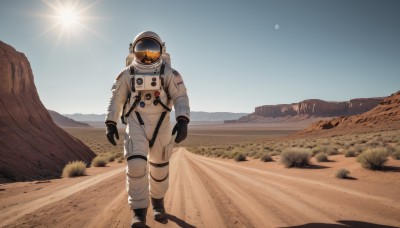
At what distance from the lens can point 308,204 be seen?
448 cm

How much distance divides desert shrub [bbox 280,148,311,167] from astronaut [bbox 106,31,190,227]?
820 cm

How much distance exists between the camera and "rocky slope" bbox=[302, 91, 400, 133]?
1803 inches

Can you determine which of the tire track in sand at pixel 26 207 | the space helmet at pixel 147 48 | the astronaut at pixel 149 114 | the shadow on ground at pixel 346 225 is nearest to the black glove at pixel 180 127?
the astronaut at pixel 149 114

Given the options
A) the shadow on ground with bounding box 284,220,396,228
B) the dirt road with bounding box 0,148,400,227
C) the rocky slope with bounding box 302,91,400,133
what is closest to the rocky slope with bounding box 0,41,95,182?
the dirt road with bounding box 0,148,400,227

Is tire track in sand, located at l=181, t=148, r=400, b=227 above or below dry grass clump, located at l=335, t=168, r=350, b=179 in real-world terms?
above

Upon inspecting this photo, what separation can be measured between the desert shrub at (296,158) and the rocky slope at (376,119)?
38847 millimetres

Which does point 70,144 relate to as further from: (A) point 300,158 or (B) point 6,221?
(B) point 6,221

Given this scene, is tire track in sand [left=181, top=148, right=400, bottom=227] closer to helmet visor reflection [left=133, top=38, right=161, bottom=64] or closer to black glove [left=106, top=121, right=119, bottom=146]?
black glove [left=106, top=121, right=119, bottom=146]

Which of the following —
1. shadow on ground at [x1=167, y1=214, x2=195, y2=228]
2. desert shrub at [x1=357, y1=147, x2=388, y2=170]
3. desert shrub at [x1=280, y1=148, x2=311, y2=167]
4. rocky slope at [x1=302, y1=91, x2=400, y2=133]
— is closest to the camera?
shadow on ground at [x1=167, y1=214, x2=195, y2=228]

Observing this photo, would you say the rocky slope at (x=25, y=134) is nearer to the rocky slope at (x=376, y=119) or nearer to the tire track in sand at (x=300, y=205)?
the tire track in sand at (x=300, y=205)

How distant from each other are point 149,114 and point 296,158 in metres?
8.70

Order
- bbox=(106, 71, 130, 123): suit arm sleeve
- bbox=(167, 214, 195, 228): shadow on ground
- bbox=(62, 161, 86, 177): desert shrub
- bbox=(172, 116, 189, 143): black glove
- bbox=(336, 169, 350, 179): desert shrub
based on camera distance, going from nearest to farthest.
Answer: bbox=(167, 214, 195, 228): shadow on ground
bbox=(172, 116, 189, 143): black glove
bbox=(106, 71, 130, 123): suit arm sleeve
bbox=(336, 169, 350, 179): desert shrub
bbox=(62, 161, 86, 177): desert shrub

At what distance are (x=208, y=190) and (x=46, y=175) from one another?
12.9m

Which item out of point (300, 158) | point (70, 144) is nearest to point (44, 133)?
point (70, 144)
